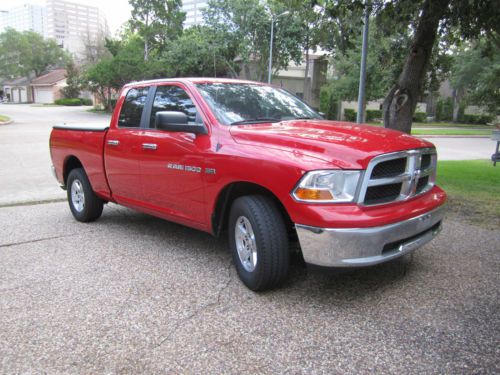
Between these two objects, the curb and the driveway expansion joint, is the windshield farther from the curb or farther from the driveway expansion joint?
the curb

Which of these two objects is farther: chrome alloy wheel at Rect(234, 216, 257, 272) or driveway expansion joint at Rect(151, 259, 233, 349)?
chrome alloy wheel at Rect(234, 216, 257, 272)

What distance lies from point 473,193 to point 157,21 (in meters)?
51.9

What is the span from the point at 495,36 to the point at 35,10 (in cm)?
19024

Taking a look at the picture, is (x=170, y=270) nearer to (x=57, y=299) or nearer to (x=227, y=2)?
(x=57, y=299)

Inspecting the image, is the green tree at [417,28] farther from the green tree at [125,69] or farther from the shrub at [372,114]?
the shrub at [372,114]

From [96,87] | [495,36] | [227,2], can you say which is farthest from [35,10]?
[495,36]

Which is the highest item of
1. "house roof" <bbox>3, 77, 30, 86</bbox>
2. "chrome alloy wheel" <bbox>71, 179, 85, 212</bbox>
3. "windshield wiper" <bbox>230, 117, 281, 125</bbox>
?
"house roof" <bbox>3, 77, 30, 86</bbox>

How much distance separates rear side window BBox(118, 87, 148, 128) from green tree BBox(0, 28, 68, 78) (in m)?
95.3

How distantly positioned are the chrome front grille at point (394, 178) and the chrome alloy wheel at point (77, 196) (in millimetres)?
4276

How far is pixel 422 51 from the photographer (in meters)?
7.80

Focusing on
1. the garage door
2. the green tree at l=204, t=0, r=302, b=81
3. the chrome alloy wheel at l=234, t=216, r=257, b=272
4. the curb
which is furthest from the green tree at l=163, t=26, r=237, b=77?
the garage door

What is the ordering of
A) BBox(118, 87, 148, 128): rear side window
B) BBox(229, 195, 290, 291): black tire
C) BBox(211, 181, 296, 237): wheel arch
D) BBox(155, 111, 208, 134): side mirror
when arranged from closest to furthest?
1. BBox(229, 195, 290, 291): black tire
2. BBox(211, 181, 296, 237): wheel arch
3. BBox(155, 111, 208, 134): side mirror
4. BBox(118, 87, 148, 128): rear side window

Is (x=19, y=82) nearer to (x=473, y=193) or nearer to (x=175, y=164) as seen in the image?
(x=473, y=193)

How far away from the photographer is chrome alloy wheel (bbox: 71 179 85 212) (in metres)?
6.49
